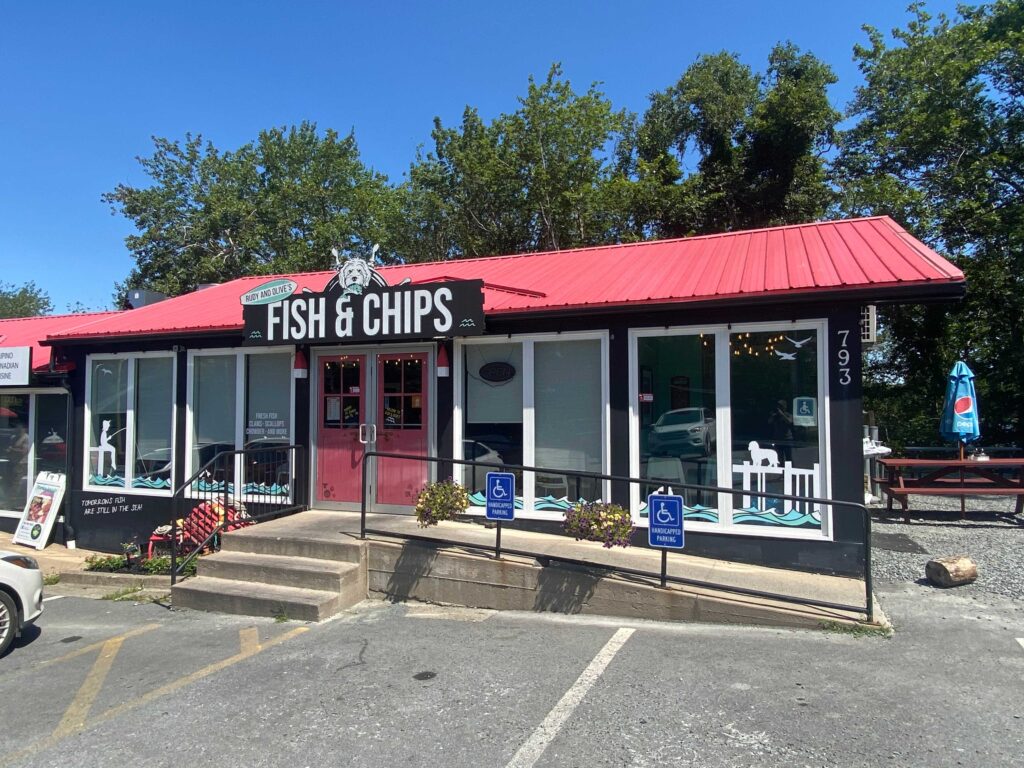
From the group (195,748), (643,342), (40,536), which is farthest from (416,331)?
(40,536)

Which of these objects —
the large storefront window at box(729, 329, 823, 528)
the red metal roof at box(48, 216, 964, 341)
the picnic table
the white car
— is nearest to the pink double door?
the red metal roof at box(48, 216, 964, 341)

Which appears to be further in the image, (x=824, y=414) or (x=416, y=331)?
(x=416, y=331)

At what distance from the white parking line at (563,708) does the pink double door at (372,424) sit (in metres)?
3.70

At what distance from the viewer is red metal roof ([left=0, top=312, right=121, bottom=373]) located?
462 inches

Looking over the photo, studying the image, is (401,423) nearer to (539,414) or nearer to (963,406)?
(539,414)

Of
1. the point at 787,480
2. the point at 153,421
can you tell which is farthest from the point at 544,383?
the point at 153,421

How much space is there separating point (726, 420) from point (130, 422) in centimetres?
819

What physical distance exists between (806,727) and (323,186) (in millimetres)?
28583

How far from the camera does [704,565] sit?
6.47 m

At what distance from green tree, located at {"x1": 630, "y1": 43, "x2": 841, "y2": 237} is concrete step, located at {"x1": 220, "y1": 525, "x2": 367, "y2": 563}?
16.4m

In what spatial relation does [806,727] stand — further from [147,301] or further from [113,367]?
[147,301]

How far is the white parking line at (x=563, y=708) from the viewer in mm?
3445

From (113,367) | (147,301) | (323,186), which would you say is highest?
(323,186)

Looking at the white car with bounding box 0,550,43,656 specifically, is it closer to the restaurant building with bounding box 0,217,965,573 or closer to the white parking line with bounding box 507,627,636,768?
the restaurant building with bounding box 0,217,965,573
